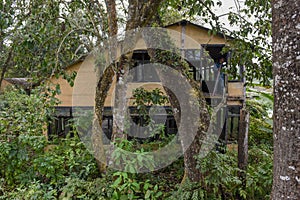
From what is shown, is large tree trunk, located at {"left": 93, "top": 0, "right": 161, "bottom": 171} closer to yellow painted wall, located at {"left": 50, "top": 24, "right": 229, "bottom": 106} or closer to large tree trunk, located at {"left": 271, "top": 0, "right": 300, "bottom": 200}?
large tree trunk, located at {"left": 271, "top": 0, "right": 300, "bottom": 200}

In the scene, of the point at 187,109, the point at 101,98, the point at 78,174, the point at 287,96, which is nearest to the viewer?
the point at 287,96

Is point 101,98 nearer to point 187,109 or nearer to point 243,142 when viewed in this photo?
point 187,109

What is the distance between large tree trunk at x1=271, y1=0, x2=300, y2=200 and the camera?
1604 mm

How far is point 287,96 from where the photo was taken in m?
1.64

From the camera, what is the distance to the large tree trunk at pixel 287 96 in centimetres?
160

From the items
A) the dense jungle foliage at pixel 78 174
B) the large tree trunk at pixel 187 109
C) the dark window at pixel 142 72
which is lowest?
the dense jungle foliage at pixel 78 174

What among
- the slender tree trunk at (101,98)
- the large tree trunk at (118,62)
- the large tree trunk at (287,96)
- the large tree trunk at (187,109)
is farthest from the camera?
the slender tree trunk at (101,98)

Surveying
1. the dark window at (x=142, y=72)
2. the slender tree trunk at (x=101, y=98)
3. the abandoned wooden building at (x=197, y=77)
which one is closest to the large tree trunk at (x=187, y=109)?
the slender tree trunk at (x=101, y=98)

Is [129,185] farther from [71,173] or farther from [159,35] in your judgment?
[159,35]

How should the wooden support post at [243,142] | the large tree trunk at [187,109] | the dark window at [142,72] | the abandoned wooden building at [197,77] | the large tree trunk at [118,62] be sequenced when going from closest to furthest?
the large tree trunk at [187,109] < the wooden support post at [243,142] < the large tree trunk at [118,62] < the abandoned wooden building at [197,77] < the dark window at [142,72]

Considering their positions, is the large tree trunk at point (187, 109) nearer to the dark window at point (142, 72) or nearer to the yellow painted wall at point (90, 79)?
the yellow painted wall at point (90, 79)

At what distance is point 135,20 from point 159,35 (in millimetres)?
404

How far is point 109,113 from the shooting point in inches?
328

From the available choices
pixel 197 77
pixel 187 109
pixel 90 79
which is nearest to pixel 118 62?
pixel 187 109
